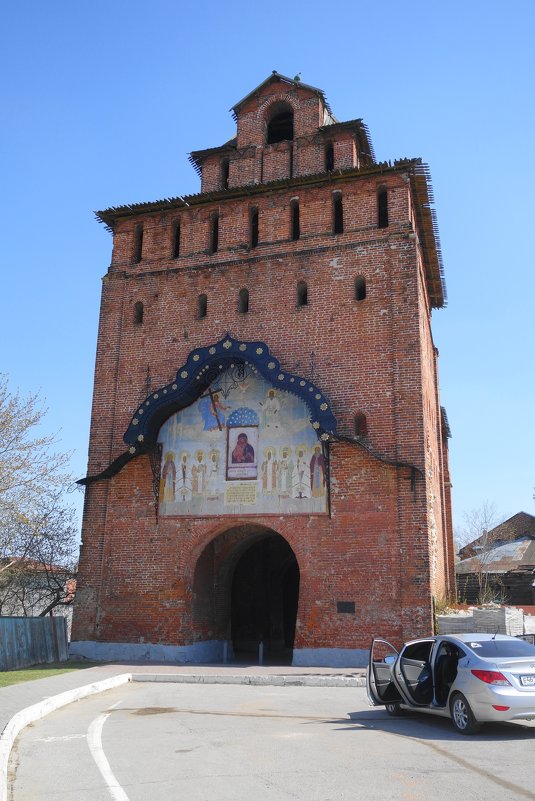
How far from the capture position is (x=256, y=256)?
21.0 metres

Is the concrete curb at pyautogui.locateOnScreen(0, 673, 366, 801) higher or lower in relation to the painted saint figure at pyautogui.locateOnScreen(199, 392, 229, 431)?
lower

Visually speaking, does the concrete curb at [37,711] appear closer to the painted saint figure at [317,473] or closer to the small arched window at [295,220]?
the painted saint figure at [317,473]

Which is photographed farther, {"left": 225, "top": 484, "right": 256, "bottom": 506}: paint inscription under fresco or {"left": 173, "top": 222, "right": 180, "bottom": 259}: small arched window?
{"left": 173, "top": 222, "right": 180, "bottom": 259}: small arched window

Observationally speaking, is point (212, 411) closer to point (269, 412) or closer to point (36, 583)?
point (269, 412)

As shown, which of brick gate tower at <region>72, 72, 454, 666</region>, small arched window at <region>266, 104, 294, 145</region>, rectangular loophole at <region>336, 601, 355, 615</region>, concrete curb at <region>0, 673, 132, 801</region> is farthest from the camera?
small arched window at <region>266, 104, 294, 145</region>

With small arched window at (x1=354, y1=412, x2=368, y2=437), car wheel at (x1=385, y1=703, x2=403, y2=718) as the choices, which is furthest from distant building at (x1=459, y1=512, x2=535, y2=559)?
car wheel at (x1=385, y1=703, x2=403, y2=718)

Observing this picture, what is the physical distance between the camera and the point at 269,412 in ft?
63.3

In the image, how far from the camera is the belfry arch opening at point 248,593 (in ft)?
65.3

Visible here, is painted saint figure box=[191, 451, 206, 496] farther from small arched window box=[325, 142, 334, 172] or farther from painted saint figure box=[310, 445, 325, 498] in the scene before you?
small arched window box=[325, 142, 334, 172]

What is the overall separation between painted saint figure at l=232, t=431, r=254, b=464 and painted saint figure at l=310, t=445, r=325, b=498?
1678 millimetres

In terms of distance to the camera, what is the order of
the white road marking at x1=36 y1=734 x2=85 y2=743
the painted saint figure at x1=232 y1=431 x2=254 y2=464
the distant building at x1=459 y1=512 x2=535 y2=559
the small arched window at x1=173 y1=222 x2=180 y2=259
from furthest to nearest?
the distant building at x1=459 y1=512 x2=535 y2=559
the small arched window at x1=173 y1=222 x2=180 y2=259
the painted saint figure at x1=232 y1=431 x2=254 y2=464
the white road marking at x1=36 y1=734 x2=85 y2=743

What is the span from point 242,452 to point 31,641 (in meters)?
7.37

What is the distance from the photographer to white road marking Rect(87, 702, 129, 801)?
5988 mm

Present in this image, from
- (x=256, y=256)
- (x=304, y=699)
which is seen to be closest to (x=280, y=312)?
(x=256, y=256)
